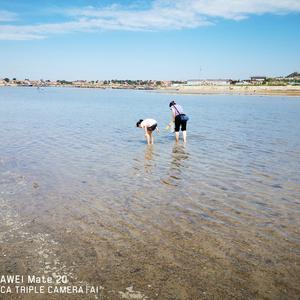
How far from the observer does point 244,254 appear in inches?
226

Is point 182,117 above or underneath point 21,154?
above

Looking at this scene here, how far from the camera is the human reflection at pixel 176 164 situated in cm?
1021

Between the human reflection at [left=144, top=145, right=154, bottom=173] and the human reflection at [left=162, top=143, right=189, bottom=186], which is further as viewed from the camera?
the human reflection at [left=144, top=145, right=154, bottom=173]

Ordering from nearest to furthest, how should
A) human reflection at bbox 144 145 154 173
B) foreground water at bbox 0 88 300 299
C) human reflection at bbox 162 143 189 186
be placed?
foreground water at bbox 0 88 300 299
human reflection at bbox 162 143 189 186
human reflection at bbox 144 145 154 173

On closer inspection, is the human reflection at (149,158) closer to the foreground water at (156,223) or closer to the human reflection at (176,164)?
the foreground water at (156,223)

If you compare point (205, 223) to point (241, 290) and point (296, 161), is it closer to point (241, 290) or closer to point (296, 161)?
point (241, 290)

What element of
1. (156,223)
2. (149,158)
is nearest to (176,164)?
(149,158)

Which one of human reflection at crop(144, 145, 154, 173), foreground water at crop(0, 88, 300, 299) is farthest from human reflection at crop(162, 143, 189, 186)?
human reflection at crop(144, 145, 154, 173)

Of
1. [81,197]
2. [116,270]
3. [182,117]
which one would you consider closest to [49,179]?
[81,197]

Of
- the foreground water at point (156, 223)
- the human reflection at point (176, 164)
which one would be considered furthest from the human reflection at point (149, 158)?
the human reflection at point (176, 164)

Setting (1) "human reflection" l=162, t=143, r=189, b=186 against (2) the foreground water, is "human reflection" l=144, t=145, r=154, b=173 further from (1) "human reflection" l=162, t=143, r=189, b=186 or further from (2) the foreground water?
(1) "human reflection" l=162, t=143, r=189, b=186

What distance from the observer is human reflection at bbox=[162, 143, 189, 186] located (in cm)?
1021

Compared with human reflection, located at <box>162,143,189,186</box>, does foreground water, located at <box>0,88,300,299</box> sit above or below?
above

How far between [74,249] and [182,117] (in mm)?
11912
